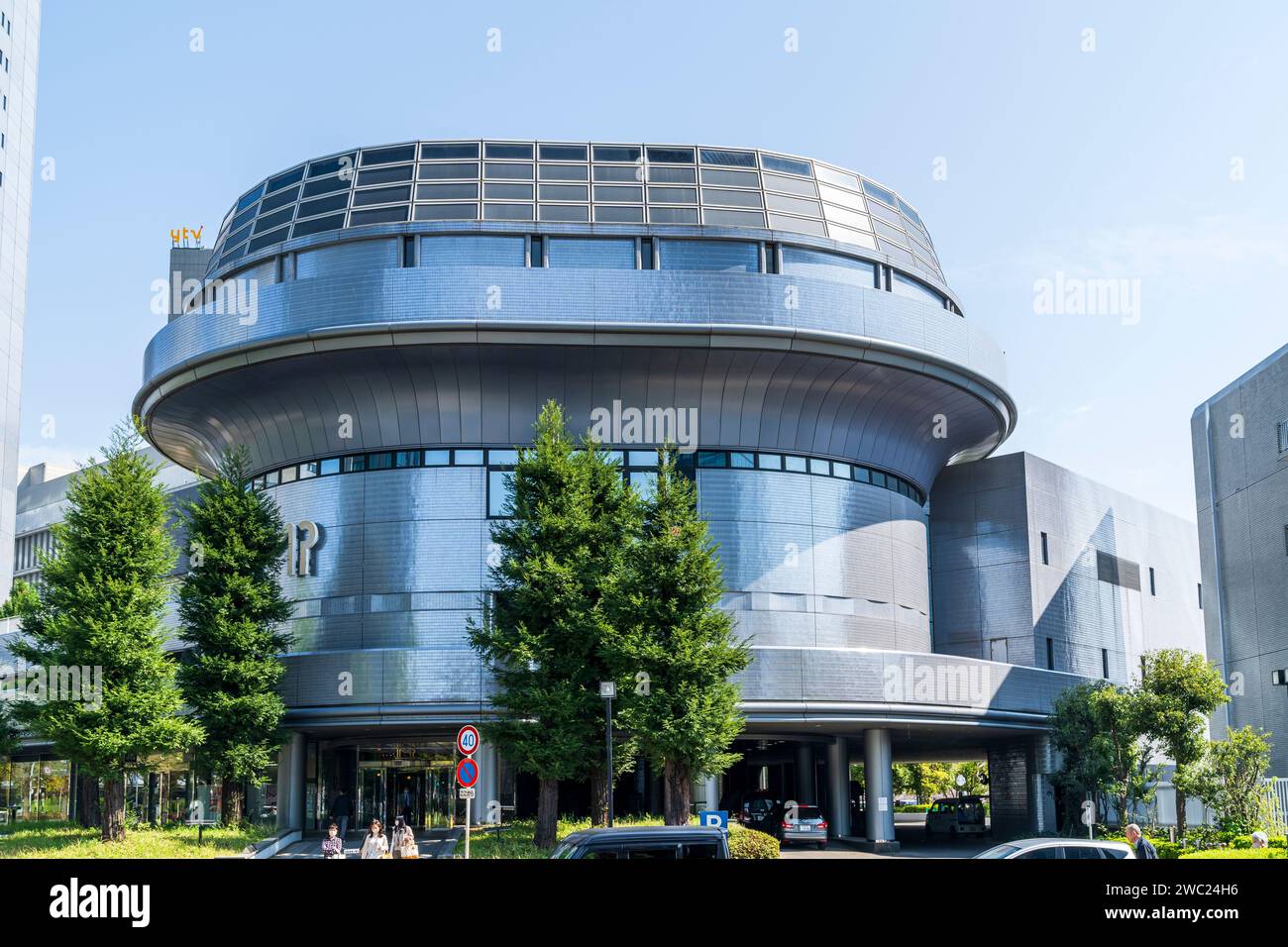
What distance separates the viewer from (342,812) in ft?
143

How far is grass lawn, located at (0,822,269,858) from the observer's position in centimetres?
3162

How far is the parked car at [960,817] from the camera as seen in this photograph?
53156 mm

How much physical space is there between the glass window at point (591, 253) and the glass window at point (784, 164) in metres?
7.08

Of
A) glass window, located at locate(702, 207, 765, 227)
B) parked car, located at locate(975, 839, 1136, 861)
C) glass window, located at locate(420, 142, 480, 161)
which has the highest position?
glass window, located at locate(420, 142, 480, 161)

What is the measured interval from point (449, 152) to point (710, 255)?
1045cm

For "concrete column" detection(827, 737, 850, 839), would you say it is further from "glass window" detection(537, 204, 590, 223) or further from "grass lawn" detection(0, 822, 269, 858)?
"glass window" detection(537, 204, 590, 223)

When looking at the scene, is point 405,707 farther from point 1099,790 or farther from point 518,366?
point 1099,790

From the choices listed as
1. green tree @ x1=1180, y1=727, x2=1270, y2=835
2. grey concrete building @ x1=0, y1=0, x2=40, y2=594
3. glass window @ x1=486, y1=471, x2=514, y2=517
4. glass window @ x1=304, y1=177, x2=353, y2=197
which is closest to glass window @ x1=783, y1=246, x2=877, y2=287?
glass window @ x1=486, y1=471, x2=514, y2=517

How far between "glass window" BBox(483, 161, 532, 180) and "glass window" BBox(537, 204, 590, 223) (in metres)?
1.79

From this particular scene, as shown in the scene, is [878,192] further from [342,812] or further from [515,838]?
[342,812]

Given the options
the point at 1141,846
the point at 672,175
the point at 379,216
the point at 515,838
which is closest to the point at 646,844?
the point at 1141,846

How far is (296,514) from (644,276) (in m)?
14.9

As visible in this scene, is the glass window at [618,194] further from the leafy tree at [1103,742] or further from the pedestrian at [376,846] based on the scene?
the pedestrian at [376,846]

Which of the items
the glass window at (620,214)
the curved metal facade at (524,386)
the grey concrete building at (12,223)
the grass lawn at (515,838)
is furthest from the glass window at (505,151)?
the grey concrete building at (12,223)
